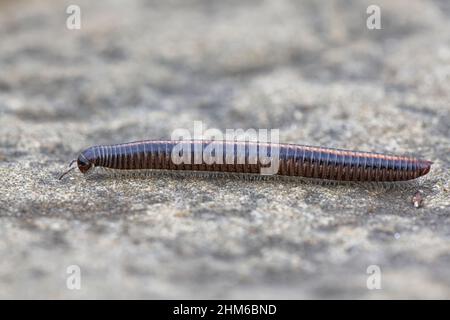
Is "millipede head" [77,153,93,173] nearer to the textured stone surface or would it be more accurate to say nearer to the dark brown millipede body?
the dark brown millipede body

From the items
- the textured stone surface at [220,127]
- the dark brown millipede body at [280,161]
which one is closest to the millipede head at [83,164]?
the dark brown millipede body at [280,161]

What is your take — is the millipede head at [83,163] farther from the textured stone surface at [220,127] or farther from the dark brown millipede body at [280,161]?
the textured stone surface at [220,127]

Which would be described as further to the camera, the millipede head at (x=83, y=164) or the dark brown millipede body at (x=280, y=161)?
the millipede head at (x=83, y=164)

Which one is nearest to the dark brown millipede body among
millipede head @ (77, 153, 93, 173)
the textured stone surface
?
millipede head @ (77, 153, 93, 173)

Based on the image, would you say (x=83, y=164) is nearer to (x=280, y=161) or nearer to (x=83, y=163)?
(x=83, y=163)
